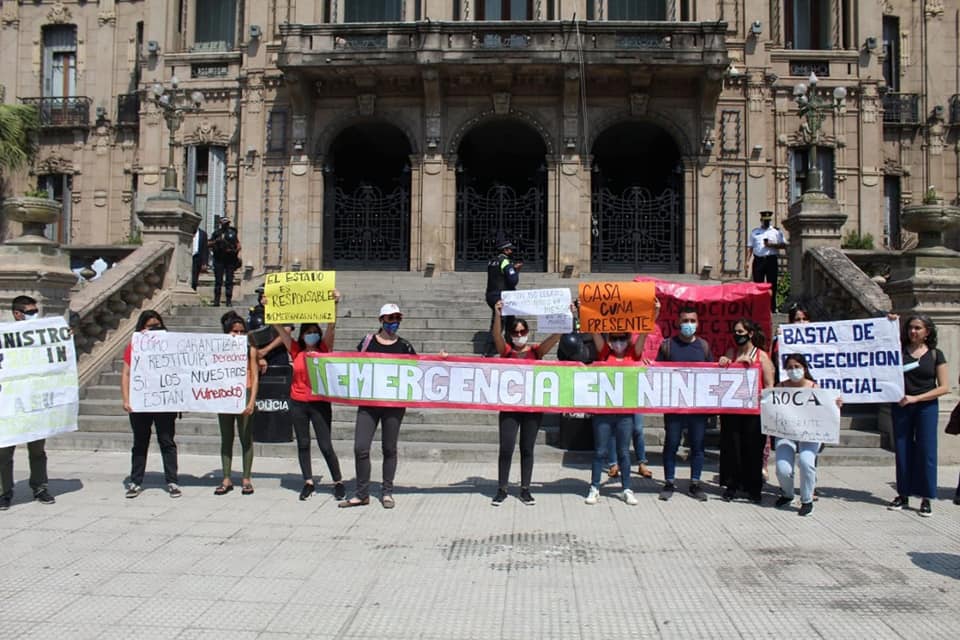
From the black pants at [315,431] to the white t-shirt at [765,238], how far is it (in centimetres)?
929

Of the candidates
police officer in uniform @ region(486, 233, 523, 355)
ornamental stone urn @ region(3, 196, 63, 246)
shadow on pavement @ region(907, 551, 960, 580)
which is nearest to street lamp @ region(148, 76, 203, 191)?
ornamental stone urn @ region(3, 196, 63, 246)

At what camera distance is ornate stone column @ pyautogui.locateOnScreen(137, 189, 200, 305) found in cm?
1499

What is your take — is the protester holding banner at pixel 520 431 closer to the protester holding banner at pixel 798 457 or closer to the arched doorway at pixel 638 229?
the protester holding banner at pixel 798 457

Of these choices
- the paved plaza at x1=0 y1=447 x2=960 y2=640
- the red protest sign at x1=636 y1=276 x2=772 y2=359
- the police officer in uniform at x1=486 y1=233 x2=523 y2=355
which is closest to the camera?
the paved plaza at x1=0 y1=447 x2=960 y2=640

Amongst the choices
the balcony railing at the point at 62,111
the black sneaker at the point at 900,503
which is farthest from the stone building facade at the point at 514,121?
the black sneaker at the point at 900,503

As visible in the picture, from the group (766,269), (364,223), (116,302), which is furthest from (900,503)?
(364,223)

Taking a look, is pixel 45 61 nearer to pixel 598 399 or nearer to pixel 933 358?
pixel 598 399

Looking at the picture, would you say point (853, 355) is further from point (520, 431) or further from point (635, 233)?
point (635, 233)

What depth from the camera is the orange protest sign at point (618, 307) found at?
26.6ft

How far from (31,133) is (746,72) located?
2269cm

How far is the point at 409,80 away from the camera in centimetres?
2092

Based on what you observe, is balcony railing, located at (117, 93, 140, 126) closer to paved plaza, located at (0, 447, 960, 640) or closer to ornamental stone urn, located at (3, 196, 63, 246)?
ornamental stone urn, located at (3, 196, 63, 246)

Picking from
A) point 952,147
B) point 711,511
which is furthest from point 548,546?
point 952,147

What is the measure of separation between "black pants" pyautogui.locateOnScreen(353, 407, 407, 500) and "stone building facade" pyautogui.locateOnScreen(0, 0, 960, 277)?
Result: 42.2 ft
